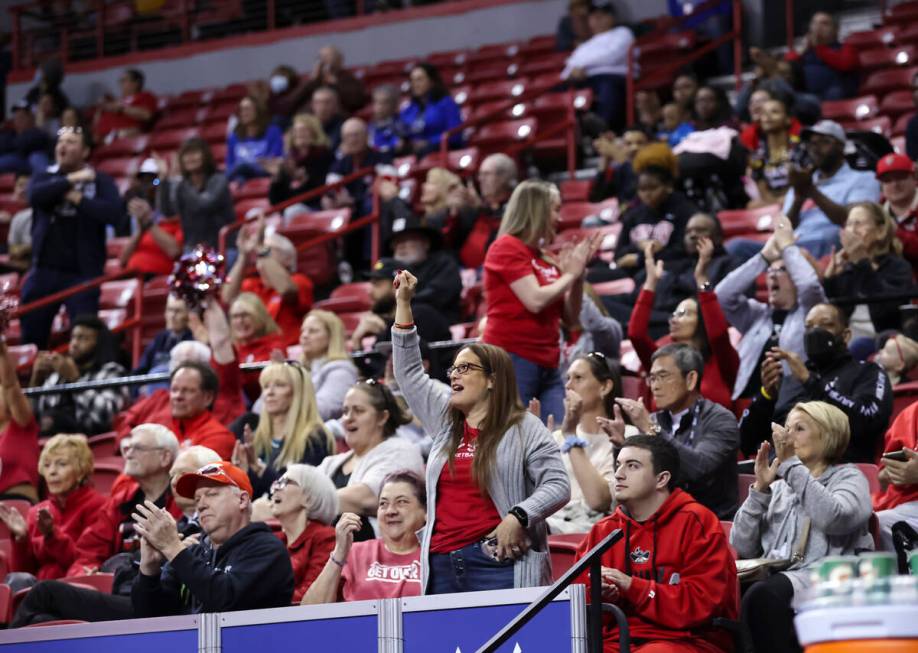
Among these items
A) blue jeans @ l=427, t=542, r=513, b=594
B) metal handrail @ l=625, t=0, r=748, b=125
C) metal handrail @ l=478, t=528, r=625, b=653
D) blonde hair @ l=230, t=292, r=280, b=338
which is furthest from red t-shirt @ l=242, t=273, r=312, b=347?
metal handrail @ l=478, t=528, r=625, b=653

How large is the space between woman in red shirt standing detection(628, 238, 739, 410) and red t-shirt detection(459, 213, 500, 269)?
2.35 meters

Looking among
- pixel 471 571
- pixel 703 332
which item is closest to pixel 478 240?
pixel 703 332

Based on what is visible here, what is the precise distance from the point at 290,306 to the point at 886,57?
16.0ft

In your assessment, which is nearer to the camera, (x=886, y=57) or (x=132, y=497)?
(x=132, y=497)

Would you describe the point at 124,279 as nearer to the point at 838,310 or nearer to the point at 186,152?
the point at 186,152

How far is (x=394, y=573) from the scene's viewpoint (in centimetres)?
545

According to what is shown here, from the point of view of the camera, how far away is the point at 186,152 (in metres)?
10.4

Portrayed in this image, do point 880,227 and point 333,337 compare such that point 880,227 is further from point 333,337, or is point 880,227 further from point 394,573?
point 394,573

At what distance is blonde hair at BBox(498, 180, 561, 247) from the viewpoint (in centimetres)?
641

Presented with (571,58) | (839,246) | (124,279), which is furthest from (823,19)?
(124,279)

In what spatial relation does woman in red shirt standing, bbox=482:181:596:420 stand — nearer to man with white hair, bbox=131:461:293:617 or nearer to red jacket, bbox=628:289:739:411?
red jacket, bbox=628:289:739:411

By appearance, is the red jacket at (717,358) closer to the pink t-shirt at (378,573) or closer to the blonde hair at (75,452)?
the pink t-shirt at (378,573)

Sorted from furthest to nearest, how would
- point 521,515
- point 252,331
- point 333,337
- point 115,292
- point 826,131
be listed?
point 115,292, point 826,131, point 252,331, point 333,337, point 521,515

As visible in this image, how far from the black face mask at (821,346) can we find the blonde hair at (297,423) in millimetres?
2121
